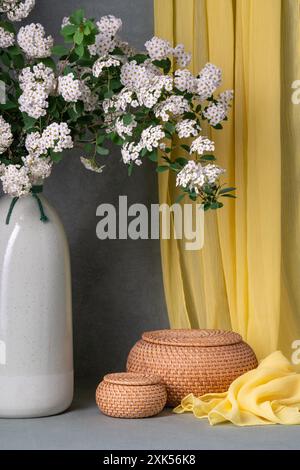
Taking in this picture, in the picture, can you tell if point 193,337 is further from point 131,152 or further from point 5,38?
point 5,38

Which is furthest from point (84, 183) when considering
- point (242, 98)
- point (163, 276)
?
point (242, 98)

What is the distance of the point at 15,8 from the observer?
2.31m

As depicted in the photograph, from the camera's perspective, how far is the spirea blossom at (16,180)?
2154 mm

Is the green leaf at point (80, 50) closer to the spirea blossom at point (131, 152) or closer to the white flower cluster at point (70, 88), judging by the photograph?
the white flower cluster at point (70, 88)

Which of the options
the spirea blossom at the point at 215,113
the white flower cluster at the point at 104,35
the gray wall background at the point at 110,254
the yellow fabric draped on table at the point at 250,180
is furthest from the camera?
the gray wall background at the point at 110,254

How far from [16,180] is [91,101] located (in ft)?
1.05

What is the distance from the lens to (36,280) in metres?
2.22

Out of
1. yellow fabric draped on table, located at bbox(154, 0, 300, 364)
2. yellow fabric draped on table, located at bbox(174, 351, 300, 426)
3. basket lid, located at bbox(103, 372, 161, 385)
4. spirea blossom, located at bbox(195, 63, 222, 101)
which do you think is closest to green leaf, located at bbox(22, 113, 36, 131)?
spirea blossom, located at bbox(195, 63, 222, 101)

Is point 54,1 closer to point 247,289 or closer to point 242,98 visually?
point 242,98

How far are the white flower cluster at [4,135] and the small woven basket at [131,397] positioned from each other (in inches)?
26.6

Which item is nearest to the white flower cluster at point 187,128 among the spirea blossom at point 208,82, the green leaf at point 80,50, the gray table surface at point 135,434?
the spirea blossom at point 208,82
